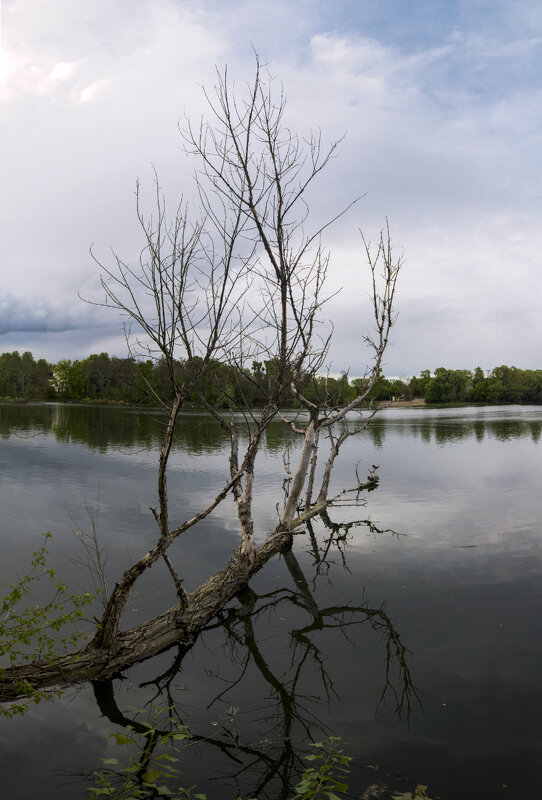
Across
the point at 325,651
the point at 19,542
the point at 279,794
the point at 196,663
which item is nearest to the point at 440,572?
the point at 325,651

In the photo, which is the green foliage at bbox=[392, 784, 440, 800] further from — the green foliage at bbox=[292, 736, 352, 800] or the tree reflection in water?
the tree reflection in water

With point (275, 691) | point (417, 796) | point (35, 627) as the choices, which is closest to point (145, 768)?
point (275, 691)

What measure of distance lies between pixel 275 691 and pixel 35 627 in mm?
3334

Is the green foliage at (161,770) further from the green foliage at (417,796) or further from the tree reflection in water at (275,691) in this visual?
the green foliage at (417,796)

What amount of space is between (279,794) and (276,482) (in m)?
16.0

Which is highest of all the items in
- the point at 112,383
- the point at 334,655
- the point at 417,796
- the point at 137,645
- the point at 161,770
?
Result: the point at 112,383

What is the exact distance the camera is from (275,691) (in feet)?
22.2

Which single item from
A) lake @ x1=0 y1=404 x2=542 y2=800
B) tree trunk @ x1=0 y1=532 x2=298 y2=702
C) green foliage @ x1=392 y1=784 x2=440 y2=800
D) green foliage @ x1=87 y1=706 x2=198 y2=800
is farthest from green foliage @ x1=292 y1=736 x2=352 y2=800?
tree trunk @ x1=0 y1=532 x2=298 y2=702

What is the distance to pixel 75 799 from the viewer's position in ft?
15.6

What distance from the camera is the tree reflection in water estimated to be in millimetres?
5230

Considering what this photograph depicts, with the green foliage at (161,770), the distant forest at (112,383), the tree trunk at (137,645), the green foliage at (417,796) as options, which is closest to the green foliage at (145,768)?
the green foliage at (161,770)

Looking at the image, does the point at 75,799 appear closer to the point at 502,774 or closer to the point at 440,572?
the point at 502,774

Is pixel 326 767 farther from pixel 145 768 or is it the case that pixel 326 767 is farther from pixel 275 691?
pixel 275 691

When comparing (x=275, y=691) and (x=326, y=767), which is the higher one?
(x=326, y=767)
